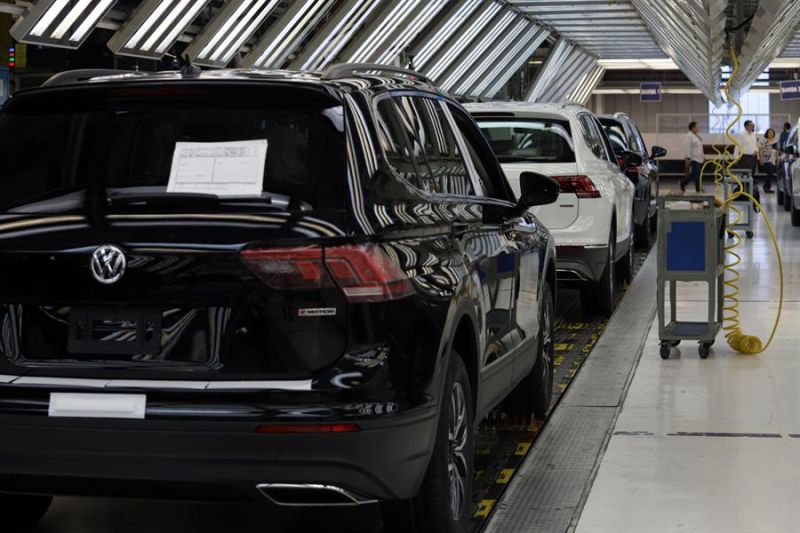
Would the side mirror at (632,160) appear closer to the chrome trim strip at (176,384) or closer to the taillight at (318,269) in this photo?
the taillight at (318,269)

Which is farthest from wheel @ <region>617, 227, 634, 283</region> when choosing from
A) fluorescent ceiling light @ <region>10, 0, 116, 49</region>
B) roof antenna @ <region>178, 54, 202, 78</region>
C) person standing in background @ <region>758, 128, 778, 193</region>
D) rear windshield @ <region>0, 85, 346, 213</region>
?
person standing in background @ <region>758, 128, 778, 193</region>

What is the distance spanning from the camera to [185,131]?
4.20m


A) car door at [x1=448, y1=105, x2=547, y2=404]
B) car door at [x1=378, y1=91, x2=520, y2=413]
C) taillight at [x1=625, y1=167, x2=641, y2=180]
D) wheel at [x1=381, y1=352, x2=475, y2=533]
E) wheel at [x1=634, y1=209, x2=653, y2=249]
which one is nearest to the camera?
wheel at [x1=381, y1=352, x2=475, y2=533]

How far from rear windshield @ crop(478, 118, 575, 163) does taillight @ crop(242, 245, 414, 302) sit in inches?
266

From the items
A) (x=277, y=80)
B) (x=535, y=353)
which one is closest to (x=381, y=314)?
(x=277, y=80)

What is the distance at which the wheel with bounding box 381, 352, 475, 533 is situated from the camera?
13.9 ft

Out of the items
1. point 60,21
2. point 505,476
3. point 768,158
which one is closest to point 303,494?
point 505,476

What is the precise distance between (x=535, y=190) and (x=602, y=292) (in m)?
5.39

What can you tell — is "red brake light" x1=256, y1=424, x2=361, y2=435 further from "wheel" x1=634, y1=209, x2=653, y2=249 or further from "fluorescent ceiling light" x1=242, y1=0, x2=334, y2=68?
"fluorescent ceiling light" x1=242, y1=0, x2=334, y2=68

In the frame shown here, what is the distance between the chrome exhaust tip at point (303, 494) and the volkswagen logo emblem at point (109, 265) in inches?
27.7

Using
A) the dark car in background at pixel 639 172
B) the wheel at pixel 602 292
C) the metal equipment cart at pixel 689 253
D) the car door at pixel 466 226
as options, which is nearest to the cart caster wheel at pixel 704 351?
the metal equipment cart at pixel 689 253

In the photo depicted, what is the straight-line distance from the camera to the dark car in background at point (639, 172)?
55.1 feet

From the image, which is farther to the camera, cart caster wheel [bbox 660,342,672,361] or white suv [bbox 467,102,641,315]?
white suv [bbox 467,102,641,315]

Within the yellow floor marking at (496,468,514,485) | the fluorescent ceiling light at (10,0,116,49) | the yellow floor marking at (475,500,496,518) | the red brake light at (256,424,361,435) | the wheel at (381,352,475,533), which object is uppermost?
the fluorescent ceiling light at (10,0,116,49)
